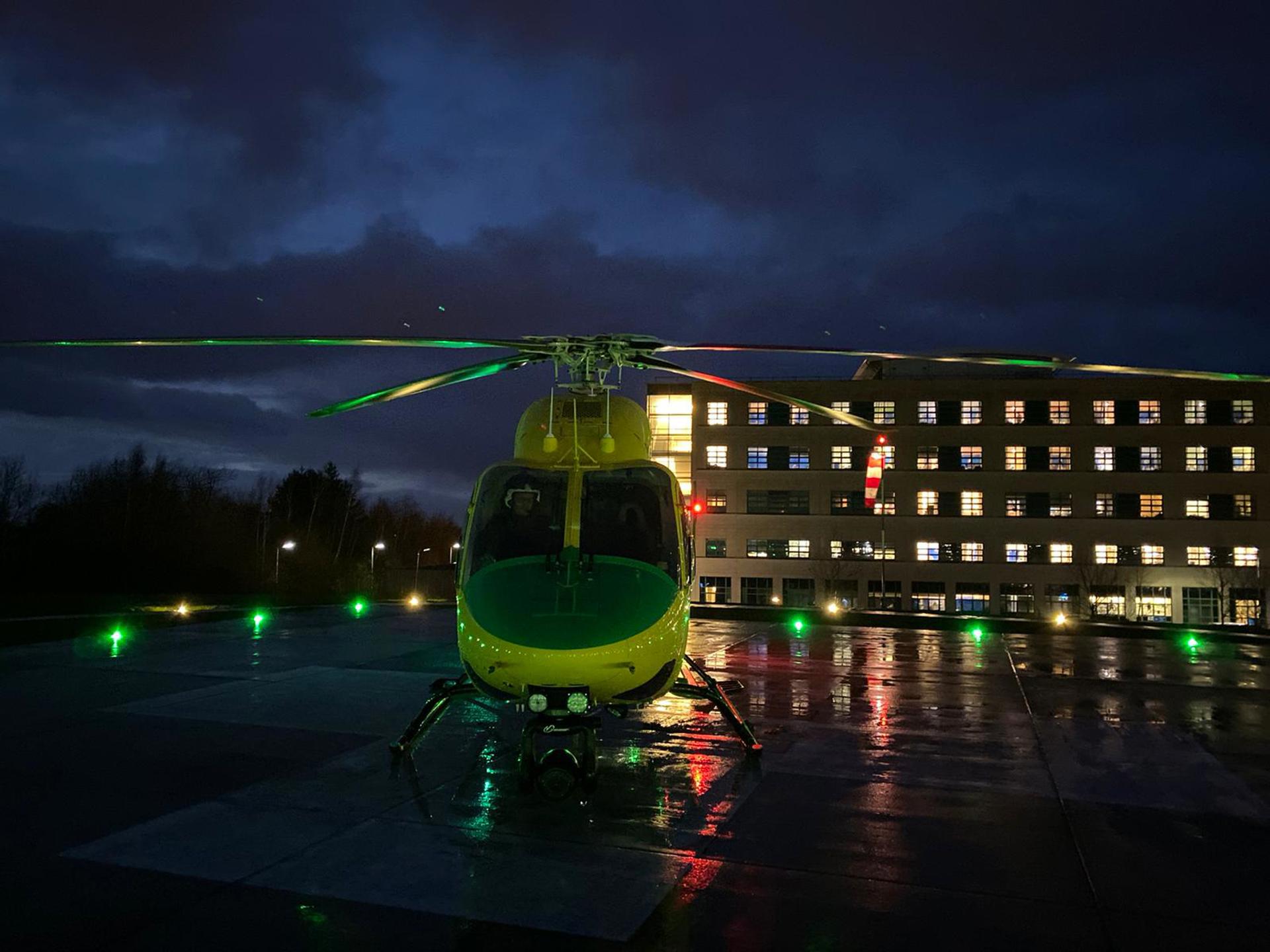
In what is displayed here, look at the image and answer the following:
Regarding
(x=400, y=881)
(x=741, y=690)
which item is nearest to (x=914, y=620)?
(x=741, y=690)

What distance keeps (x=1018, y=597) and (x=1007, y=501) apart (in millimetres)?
6407

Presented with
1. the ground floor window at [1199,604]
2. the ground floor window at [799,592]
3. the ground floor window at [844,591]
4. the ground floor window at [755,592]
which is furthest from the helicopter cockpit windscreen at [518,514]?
the ground floor window at [1199,604]

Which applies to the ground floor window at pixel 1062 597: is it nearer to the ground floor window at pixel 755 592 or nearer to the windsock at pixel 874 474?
the windsock at pixel 874 474

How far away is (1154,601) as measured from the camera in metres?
60.7

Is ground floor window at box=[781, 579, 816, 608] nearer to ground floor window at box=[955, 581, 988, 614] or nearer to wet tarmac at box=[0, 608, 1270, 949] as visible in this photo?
ground floor window at box=[955, 581, 988, 614]

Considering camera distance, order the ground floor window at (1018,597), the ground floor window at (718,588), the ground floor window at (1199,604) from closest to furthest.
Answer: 1. the ground floor window at (1199,604)
2. the ground floor window at (1018,597)
3. the ground floor window at (718,588)

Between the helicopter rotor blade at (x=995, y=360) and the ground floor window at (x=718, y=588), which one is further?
the ground floor window at (x=718, y=588)

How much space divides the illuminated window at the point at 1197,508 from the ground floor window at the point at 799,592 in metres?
25.0

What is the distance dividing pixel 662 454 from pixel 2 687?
5691 cm

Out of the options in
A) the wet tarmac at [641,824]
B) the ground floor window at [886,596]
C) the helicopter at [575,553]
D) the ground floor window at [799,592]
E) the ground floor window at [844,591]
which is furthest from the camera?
the ground floor window at [799,592]

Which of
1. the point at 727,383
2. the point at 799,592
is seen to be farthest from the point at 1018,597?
the point at 727,383

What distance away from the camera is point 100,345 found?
302 inches

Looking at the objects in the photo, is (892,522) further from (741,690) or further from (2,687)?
(2,687)

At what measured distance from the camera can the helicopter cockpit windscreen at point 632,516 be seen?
8.80 metres
